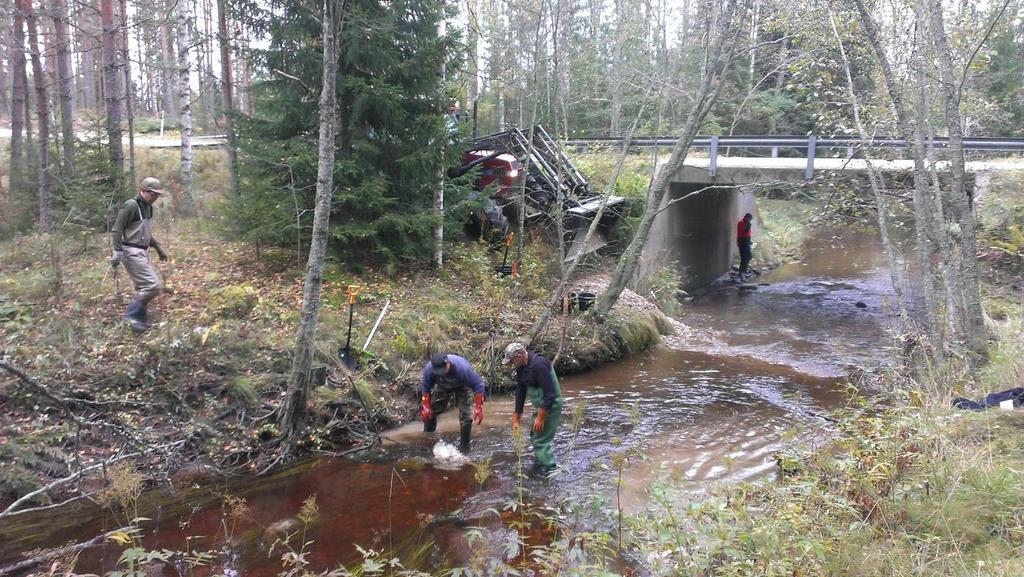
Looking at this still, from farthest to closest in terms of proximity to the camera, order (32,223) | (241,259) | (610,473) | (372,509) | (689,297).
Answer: (689,297) < (32,223) < (241,259) < (610,473) < (372,509)

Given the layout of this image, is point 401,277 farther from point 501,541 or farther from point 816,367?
point 816,367

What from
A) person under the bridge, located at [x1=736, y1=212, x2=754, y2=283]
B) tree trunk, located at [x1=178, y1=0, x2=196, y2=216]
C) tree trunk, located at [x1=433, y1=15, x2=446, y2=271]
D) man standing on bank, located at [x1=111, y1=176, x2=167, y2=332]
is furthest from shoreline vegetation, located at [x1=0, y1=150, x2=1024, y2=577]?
person under the bridge, located at [x1=736, y1=212, x2=754, y2=283]

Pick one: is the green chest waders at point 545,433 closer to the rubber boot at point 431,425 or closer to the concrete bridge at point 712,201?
the rubber boot at point 431,425

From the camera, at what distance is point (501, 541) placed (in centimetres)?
530

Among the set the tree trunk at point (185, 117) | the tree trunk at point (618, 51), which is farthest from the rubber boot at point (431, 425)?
the tree trunk at point (185, 117)

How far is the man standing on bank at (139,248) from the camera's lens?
24.3 ft

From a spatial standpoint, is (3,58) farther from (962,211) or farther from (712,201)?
(962,211)

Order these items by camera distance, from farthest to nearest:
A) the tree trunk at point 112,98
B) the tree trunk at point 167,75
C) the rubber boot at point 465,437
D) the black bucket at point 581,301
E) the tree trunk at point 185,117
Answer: the tree trunk at point 167,75
the tree trunk at point 185,117
the black bucket at point 581,301
the tree trunk at point 112,98
the rubber boot at point 465,437

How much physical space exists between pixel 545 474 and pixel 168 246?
8329 mm

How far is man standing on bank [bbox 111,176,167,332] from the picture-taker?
7.42m

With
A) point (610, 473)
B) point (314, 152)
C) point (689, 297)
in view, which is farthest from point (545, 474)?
point (689, 297)

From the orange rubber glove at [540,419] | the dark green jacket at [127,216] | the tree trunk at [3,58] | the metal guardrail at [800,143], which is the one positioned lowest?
the orange rubber glove at [540,419]

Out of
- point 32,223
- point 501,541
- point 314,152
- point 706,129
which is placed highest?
point 706,129

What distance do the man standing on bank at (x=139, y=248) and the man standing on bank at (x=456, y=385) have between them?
12.4ft
